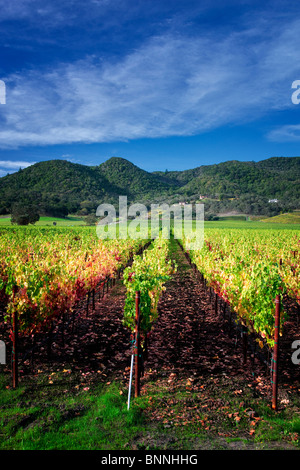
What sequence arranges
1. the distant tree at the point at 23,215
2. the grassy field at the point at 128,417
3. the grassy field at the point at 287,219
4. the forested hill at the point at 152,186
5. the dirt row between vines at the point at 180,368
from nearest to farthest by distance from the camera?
the grassy field at the point at 128,417
the dirt row between vines at the point at 180,368
the distant tree at the point at 23,215
the grassy field at the point at 287,219
the forested hill at the point at 152,186

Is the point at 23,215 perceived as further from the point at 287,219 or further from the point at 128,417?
the point at 287,219

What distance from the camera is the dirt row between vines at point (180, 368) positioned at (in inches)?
186

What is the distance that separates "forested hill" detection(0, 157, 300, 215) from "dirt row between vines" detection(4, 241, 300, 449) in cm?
8439

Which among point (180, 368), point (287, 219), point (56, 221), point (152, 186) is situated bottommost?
point (180, 368)

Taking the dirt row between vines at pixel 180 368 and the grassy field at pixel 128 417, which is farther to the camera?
the dirt row between vines at pixel 180 368

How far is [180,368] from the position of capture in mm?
6605

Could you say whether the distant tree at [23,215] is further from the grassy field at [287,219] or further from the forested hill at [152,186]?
the grassy field at [287,219]

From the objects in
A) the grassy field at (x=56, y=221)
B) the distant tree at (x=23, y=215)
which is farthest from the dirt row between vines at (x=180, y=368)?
the grassy field at (x=56, y=221)

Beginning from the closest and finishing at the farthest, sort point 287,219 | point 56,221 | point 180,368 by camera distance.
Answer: point 180,368 → point 56,221 → point 287,219

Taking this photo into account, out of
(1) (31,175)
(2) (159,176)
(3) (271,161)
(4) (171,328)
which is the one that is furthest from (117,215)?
(3) (271,161)

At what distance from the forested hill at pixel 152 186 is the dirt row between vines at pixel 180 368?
277ft

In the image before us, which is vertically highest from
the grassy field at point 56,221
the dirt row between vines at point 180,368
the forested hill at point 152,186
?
the forested hill at point 152,186

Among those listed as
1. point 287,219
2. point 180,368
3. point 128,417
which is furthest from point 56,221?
point 128,417

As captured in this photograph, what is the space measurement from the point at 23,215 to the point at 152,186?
88190mm
